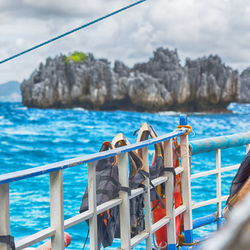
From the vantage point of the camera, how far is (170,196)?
319 centimetres

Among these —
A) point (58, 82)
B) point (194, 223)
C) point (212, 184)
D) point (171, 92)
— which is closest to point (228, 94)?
point (171, 92)

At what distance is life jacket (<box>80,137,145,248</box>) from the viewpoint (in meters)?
2.40

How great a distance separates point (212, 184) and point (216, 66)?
59.3 m

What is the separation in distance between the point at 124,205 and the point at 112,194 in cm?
10

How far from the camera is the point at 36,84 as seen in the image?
87.9m

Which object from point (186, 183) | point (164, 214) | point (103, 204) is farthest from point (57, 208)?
point (186, 183)

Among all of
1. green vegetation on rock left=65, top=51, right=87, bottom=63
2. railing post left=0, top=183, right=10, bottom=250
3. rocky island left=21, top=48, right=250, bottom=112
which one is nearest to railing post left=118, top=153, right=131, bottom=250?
railing post left=0, top=183, right=10, bottom=250

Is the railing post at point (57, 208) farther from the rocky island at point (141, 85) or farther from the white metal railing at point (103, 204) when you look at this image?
the rocky island at point (141, 85)

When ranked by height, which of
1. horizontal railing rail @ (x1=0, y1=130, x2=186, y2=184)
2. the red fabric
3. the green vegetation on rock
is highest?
the green vegetation on rock

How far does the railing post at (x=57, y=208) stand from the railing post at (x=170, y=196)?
145 centimetres

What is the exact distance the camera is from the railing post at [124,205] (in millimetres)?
2365

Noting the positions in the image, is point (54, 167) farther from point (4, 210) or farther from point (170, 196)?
point (170, 196)

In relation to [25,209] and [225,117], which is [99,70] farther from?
[25,209]

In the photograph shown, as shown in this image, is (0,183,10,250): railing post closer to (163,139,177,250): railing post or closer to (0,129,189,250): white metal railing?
(0,129,189,250): white metal railing
